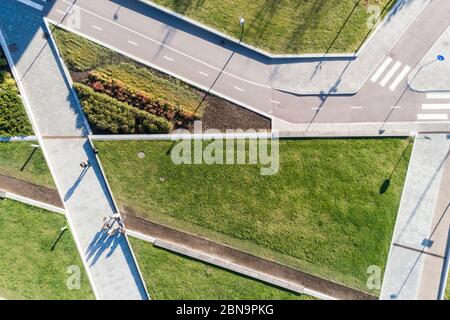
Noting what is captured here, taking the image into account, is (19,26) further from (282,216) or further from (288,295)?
(288,295)

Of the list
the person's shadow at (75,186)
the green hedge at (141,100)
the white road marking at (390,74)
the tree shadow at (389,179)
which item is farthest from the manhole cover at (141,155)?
the white road marking at (390,74)

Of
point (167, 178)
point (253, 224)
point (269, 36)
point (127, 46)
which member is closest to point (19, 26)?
point (127, 46)

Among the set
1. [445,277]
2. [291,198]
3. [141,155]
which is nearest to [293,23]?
[291,198]

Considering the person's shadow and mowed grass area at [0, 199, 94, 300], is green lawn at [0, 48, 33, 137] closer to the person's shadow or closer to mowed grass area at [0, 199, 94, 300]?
the person's shadow

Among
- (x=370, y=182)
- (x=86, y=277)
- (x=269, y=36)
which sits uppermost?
(x=269, y=36)

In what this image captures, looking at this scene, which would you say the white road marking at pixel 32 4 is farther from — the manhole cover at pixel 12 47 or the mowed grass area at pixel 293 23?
the mowed grass area at pixel 293 23

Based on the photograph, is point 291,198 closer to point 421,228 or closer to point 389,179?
point 389,179
